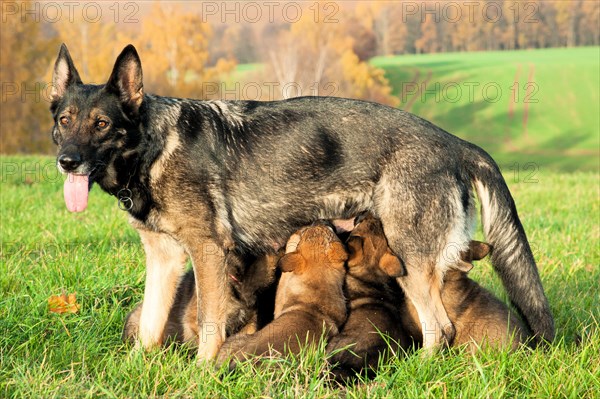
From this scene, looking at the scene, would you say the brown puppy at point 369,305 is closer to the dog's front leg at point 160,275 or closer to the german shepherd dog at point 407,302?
the german shepherd dog at point 407,302

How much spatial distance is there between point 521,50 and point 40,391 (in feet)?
266

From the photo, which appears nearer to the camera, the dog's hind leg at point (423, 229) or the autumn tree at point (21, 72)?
the dog's hind leg at point (423, 229)

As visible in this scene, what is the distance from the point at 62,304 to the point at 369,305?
7.62ft

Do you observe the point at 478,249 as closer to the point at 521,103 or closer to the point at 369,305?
the point at 369,305

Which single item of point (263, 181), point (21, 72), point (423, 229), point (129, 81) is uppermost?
point (129, 81)

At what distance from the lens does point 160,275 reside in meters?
5.09

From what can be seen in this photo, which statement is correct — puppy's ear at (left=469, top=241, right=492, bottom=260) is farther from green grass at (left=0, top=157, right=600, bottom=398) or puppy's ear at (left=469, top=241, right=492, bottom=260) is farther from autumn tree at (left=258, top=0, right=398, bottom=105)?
autumn tree at (left=258, top=0, right=398, bottom=105)

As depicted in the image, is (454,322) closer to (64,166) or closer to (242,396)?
(242,396)

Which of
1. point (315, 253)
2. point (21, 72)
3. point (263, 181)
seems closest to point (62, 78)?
point (263, 181)

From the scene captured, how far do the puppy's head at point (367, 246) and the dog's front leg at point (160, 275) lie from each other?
4.30 feet

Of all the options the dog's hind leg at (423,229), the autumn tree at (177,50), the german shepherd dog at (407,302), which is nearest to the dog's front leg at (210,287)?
the german shepherd dog at (407,302)

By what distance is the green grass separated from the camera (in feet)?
12.1

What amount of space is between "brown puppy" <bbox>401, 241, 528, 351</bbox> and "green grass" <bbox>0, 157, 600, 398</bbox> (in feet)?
0.78

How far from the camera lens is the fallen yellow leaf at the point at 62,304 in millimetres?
4949
